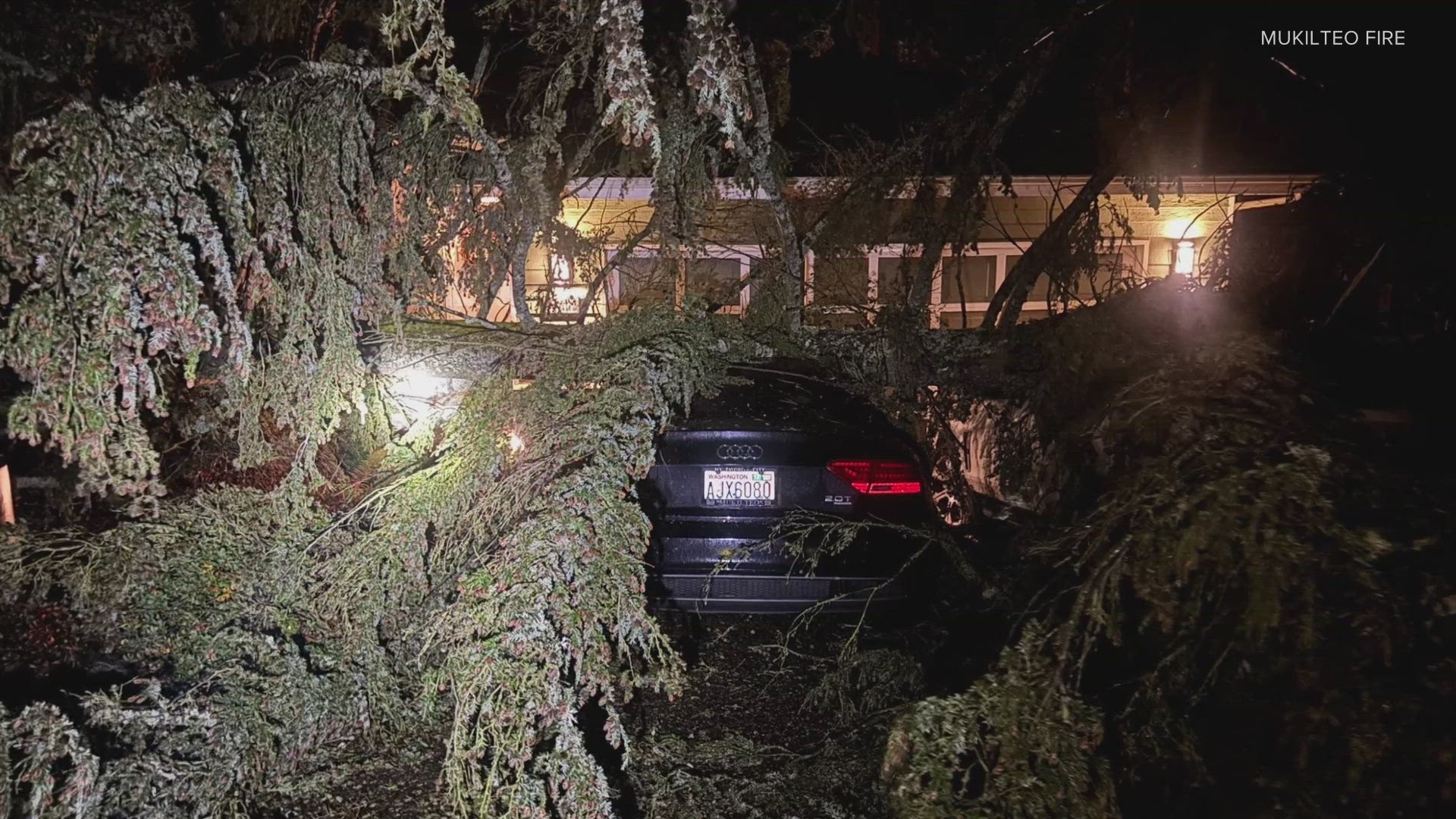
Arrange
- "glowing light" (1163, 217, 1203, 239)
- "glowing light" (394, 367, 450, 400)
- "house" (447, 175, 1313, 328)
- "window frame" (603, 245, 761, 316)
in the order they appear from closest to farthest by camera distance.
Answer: "glowing light" (394, 367, 450, 400), "window frame" (603, 245, 761, 316), "house" (447, 175, 1313, 328), "glowing light" (1163, 217, 1203, 239)

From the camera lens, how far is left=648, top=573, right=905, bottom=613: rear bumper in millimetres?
4148

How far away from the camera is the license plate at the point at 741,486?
13.6 ft

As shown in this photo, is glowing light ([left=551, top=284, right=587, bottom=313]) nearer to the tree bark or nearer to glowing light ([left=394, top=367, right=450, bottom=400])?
glowing light ([left=394, top=367, right=450, bottom=400])

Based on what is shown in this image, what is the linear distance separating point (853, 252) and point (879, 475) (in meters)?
3.00

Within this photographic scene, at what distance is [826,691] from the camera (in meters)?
3.78

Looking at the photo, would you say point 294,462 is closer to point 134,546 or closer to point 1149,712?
point 134,546

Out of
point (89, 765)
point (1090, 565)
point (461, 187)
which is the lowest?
point (89, 765)

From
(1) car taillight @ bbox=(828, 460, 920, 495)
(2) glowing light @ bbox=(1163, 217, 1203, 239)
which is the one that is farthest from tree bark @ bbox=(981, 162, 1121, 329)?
(2) glowing light @ bbox=(1163, 217, 1203, 239)

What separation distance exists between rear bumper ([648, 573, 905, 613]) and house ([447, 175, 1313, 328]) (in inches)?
62.0

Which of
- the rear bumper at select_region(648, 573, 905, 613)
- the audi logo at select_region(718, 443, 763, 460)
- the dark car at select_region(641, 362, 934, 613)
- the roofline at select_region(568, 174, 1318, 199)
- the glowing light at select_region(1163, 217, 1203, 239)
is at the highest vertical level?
the roofline at select_region(568, 174, 1318, 199)

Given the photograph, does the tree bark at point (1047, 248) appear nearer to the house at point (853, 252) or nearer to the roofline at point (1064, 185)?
the house at point (853, 252)

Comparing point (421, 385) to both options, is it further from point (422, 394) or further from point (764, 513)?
point (764, 513)

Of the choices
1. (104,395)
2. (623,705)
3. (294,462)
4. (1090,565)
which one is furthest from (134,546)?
(1090,565)

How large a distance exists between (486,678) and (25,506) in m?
6.00
